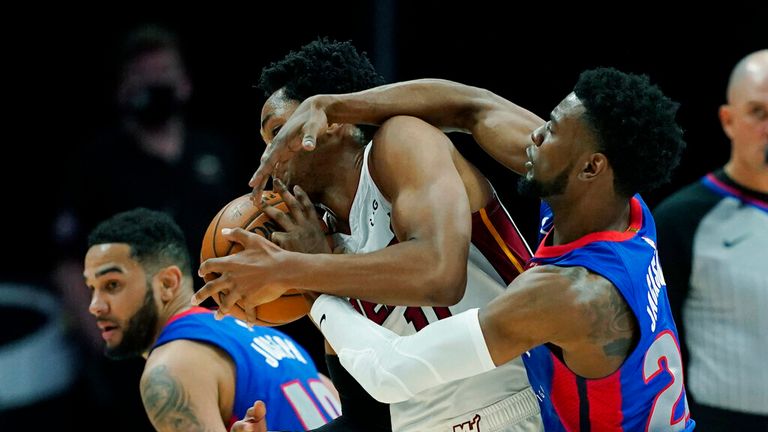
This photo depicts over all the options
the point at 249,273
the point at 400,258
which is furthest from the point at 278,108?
the point at 400,258

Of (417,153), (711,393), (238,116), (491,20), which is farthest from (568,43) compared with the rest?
(417,153)

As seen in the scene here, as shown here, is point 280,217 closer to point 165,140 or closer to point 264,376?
point 264,376

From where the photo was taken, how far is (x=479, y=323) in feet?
9.89

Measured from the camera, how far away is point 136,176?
5.97 metres

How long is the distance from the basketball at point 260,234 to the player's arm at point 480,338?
48cm

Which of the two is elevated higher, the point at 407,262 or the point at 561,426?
the point at 407,262

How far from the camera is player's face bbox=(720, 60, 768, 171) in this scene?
4977 millimetres

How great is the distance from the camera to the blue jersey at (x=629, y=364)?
3.05 meters

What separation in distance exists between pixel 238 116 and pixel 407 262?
129 inches

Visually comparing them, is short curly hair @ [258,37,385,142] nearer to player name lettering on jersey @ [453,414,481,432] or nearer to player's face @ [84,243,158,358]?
player name lettering on jersey @ [453,414,481,432]

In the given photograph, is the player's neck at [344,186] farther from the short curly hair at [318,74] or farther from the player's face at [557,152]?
the player's face at [557,152]

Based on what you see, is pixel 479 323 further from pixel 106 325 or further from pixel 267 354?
pixel 106 325

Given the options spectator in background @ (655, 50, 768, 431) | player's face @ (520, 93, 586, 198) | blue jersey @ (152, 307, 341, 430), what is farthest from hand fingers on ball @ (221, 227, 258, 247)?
spectator in background @ (655, 50, 768, 431)

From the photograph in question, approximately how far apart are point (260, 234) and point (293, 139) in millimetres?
364
